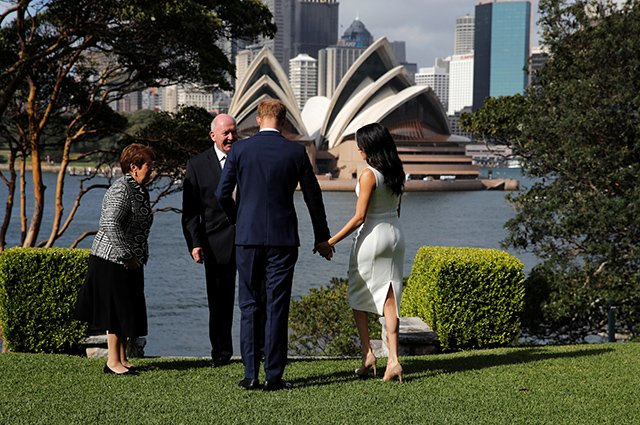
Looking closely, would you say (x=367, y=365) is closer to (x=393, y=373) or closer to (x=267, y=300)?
(x=393, y=373)

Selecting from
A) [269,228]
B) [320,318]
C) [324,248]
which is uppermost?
[269,228]

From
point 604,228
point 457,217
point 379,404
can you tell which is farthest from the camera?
point 457,217

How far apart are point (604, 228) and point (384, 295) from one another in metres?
6.58

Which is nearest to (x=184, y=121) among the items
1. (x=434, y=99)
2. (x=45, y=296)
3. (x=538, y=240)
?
(x=538, y=240)

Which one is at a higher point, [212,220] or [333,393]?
[212,220]

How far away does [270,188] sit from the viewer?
415cm

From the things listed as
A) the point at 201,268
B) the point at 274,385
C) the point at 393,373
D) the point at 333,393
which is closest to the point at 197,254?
the point at 274,385

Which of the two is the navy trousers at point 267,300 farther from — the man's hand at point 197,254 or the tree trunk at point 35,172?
the tree trunk at point 35,172

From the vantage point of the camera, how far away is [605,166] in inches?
413

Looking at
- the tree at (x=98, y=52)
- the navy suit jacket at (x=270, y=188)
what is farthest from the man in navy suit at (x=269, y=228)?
the tree at (x=98, y=52)

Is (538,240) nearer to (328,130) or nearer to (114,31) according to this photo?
(114,31)

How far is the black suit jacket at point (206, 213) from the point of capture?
15.5 ft

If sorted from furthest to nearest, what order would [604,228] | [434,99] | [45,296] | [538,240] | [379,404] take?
[434,99] → [538,240] → [604,228] → [45,296] → [379,404]

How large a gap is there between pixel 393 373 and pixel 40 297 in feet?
8.33
